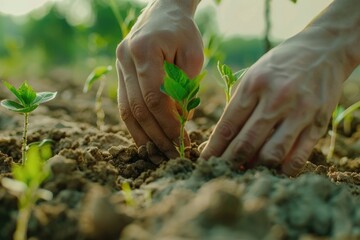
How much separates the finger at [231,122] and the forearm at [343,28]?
361 millimetres

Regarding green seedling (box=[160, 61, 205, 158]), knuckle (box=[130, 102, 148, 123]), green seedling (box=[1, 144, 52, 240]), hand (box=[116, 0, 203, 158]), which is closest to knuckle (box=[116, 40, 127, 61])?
hand (box=[116, 0, 203, 158])

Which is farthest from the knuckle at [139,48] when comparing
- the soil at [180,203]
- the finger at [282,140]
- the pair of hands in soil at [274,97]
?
the finger at [282,140]

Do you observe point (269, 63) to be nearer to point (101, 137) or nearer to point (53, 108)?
point (101, 137)

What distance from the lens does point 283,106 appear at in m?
1.71

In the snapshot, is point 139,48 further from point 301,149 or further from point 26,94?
point 301,149

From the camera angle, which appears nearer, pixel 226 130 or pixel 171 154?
pixel 226 130

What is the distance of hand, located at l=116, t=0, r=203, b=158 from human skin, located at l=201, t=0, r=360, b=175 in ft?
0.95

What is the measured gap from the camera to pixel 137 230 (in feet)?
3.26

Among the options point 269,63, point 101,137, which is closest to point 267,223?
point 269,63

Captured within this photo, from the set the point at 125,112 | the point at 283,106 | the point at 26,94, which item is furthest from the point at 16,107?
the point at 283,106

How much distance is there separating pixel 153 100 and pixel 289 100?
0.56m

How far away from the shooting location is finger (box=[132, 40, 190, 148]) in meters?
2.03

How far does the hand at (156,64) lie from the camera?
6.68 ft

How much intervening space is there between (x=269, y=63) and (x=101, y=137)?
1077 millimetres
